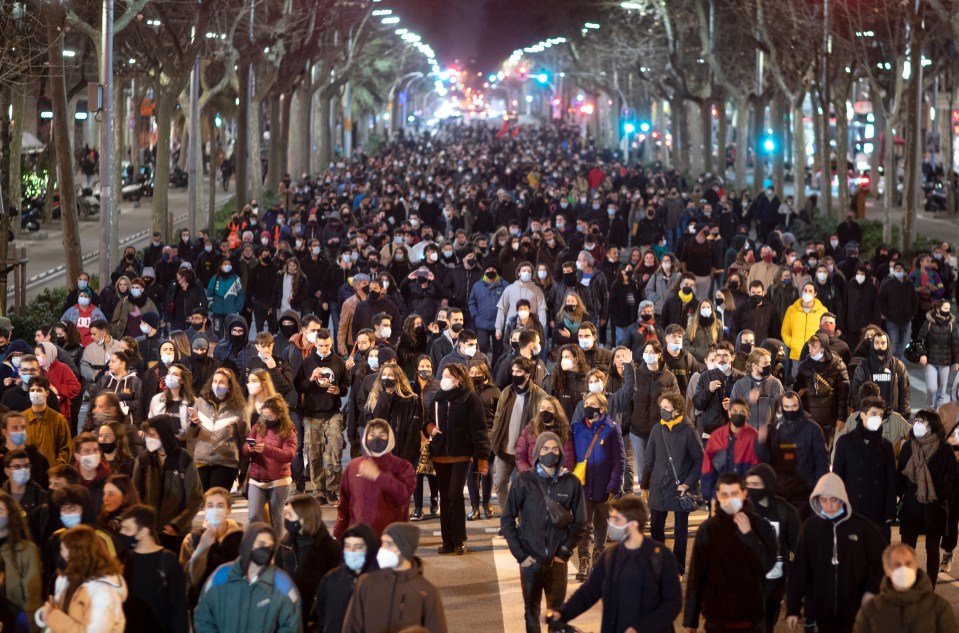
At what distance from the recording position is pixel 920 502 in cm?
1181

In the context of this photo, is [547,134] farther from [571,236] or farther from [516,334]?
[516,334]

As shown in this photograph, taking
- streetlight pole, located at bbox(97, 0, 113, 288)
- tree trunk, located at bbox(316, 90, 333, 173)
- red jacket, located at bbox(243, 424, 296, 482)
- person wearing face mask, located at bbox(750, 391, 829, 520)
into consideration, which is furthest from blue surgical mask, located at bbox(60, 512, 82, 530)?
tree trunk, located at bbox(316, 90, 333, 173)

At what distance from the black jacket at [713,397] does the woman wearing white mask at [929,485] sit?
2.41 m

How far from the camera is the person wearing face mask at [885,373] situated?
1515cm

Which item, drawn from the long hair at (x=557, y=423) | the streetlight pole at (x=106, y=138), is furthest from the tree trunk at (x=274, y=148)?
the long hair at (x=557, y=423)

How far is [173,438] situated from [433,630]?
333 centimetres

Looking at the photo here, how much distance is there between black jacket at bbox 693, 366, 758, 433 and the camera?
46.2ft

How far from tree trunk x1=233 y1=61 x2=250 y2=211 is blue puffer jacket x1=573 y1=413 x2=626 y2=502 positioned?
31.0 metres

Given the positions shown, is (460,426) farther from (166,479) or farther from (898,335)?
(898,335)

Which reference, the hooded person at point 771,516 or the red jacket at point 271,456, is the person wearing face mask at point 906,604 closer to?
the hooded person at point 771,516

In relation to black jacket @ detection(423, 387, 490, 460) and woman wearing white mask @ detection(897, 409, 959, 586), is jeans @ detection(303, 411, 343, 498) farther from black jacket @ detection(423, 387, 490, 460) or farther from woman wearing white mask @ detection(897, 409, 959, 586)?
woman wearing white mask @ detection(897, 409, 959, 586)

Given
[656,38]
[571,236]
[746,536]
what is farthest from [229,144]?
[746,536]

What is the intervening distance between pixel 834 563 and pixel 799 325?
9.00 m

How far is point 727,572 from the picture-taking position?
918 cm
